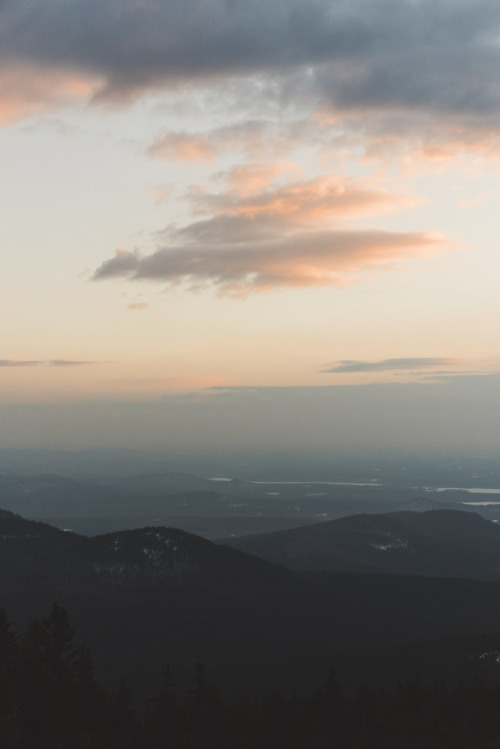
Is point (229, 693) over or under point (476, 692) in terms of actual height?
under

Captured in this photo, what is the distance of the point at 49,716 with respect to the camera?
53938 mm

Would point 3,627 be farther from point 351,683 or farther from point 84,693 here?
point 351,683

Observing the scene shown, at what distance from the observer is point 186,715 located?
7350cm

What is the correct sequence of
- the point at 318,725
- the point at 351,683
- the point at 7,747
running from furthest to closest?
1. the point at 351,683
2. the point at 318,725
3. the point at 7,747

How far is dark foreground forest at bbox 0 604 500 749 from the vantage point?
177 feet

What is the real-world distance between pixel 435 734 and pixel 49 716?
50007mm

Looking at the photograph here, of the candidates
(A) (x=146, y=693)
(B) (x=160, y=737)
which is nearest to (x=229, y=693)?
(A) (x=146, y=693)

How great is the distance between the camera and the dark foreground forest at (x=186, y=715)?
177 feet

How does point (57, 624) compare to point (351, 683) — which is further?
point (351, 683)

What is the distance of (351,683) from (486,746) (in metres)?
113

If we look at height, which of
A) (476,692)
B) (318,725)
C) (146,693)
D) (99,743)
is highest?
(99,743)

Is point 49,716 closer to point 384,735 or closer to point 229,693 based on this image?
point 384,735

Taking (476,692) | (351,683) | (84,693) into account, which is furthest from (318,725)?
(351,683)

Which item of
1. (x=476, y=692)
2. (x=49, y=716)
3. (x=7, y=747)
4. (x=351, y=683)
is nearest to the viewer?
(x=7, y=747)
